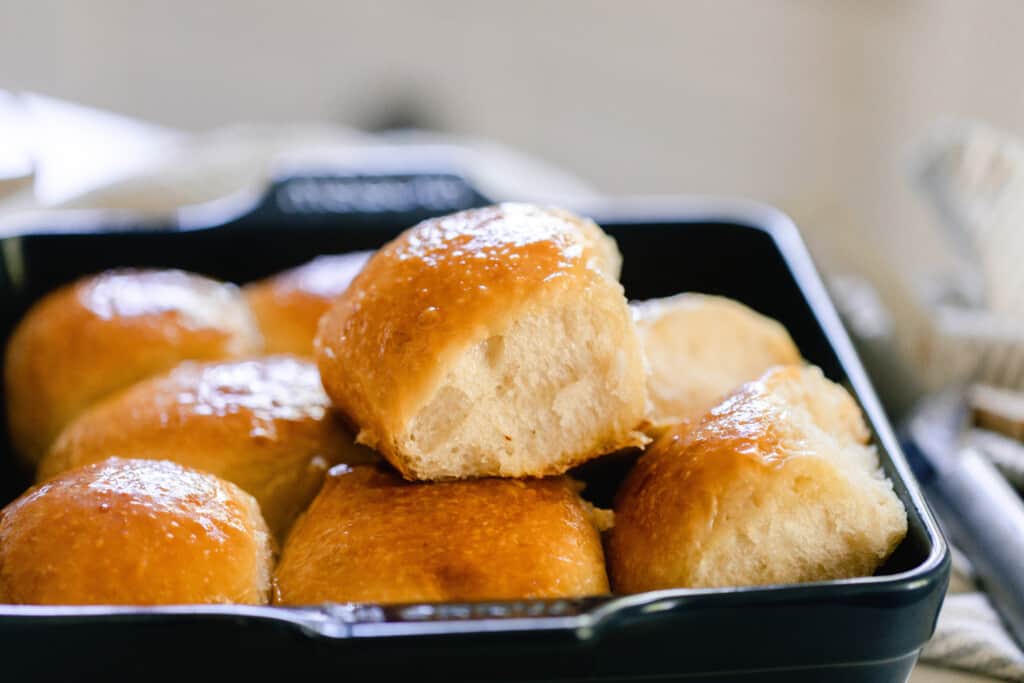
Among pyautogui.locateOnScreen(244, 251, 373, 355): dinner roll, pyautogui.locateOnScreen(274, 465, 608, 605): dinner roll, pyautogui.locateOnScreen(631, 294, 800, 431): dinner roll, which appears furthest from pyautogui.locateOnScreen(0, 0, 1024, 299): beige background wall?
pyautogui.locateOnScreen(274, 465, 608, 605): dinner roll

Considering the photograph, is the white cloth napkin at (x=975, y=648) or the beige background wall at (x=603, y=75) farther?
the beige background wall at (x=603, y=75)

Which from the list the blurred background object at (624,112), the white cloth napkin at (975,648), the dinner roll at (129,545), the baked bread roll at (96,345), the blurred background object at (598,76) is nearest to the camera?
the dinner roll at (129,545)

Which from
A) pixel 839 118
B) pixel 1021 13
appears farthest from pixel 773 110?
pixel 1021 13

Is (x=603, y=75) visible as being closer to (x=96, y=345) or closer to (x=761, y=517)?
(x=96, y=345)

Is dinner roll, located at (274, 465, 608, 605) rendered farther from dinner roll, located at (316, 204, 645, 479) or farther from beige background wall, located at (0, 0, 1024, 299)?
beige background wall, located at (0, 0, 1024, 299)

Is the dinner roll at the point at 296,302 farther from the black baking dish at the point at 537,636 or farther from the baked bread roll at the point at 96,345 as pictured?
the black baking dish at the point at 537,636

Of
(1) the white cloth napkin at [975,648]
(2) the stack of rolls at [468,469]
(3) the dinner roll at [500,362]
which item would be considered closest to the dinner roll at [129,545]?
(2) the stack of rolls at [468,469]
